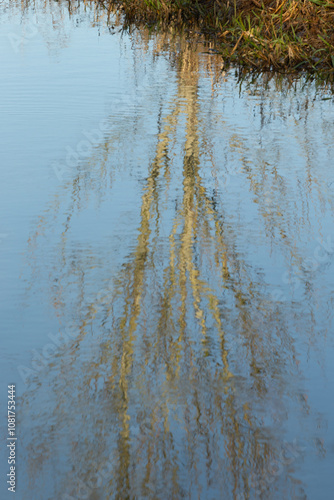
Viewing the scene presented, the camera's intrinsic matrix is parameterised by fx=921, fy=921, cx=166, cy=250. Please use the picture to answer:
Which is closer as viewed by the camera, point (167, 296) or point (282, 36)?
point (167, 296)

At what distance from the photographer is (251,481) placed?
293 cm

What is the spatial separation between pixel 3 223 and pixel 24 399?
7.41 ft

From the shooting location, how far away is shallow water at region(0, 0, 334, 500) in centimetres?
306

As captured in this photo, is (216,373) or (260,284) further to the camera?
(260,284)

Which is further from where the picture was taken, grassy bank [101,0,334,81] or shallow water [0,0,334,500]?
grassy bank [101,0,334,81]

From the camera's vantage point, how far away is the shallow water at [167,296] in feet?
10.0

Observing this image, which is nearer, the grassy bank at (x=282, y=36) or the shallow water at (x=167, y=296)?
the shallow water at (x=167, y=296)

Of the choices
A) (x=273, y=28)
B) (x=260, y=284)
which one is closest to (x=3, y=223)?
(x=260, y=284)

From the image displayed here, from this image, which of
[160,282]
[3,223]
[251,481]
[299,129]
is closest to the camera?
[251,481]

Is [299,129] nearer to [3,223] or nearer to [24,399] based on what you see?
[3,223]

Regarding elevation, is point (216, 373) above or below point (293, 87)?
above

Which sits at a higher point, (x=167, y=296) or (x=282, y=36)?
(x=167, y=296)

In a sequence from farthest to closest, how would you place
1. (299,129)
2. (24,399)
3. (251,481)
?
1. (299,129)
2. (24,399)
3. (251,481)

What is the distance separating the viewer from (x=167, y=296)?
4.46 m
